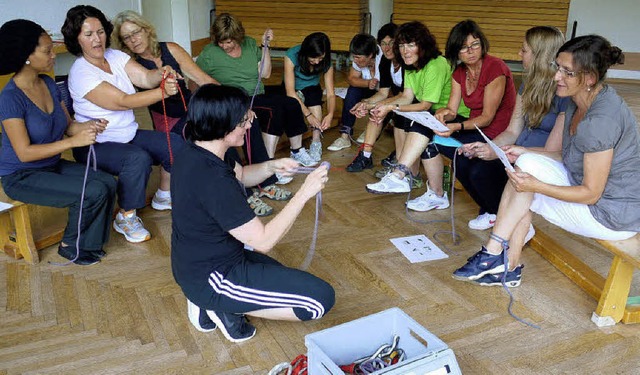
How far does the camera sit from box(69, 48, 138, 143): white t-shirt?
2.98 meters

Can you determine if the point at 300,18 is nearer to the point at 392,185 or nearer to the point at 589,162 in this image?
the point at 392,185

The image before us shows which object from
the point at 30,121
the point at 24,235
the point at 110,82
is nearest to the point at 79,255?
the point at 24,235

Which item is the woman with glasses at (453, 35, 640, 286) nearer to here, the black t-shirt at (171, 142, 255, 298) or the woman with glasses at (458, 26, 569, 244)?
the woman with glasses at (458, 26, 569, 244)

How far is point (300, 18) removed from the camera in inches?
315

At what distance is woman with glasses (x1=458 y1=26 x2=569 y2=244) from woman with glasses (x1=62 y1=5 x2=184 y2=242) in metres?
1.57

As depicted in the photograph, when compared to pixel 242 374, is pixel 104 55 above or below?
above

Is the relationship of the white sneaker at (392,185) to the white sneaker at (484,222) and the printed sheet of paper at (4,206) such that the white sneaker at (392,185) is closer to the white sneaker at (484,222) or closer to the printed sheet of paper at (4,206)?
the white sneaker at (484,222)

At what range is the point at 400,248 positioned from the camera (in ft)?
9.98

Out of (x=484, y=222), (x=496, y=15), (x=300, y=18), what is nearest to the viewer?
(x=484, y=222)

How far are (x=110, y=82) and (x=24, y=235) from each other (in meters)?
0.85

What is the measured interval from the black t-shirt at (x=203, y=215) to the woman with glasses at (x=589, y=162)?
1.12 m

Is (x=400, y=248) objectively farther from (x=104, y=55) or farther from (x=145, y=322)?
(x=104, y=55)

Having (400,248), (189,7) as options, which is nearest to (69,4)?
(189,7)

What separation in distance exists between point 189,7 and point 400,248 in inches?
224
